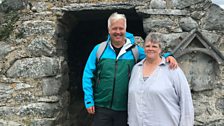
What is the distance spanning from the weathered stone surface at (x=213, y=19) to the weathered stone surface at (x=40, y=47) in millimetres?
1891

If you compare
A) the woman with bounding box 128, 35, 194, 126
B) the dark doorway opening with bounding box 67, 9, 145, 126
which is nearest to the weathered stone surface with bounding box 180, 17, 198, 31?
the woman with bounding box 128, 35, 194, 126

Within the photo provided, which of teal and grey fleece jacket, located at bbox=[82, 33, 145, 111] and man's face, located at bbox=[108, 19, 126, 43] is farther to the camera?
teal and grey fleece jacket, located at bbox=[82, 33, 145, 111]

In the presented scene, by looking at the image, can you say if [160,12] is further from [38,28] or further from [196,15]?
[38,28]

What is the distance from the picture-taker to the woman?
2979mm

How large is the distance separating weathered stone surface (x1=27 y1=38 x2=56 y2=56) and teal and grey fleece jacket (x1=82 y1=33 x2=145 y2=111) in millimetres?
940

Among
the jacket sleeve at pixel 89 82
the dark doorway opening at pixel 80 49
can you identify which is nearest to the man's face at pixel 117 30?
the jacket sleeve at pixel 89 82

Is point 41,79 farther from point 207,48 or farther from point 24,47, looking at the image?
point 207,48

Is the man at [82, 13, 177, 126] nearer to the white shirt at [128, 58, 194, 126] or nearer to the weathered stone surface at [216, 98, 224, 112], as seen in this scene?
the white shirt at [128, 58, 194, 126]

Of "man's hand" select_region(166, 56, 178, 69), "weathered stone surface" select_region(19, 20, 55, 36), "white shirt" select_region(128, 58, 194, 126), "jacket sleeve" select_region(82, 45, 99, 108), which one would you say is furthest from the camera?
"weathered stone surface" select_region(19, 20, 55, 36)

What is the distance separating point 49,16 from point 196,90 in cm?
201

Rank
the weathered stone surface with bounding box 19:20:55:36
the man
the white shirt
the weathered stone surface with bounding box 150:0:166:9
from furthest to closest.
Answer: the weathered stone surface with bounding box 19:20:55:36 < the weathered stone surface with bounding box 150:0:166:9 < the man < the white shirt

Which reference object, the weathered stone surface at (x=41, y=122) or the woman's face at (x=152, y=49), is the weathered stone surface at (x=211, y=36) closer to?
the woman's face at (x=152, y=49)

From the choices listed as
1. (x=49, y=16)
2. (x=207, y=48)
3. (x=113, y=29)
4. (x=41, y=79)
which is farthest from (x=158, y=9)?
(x=41, y=79)

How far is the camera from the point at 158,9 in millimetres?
4051
